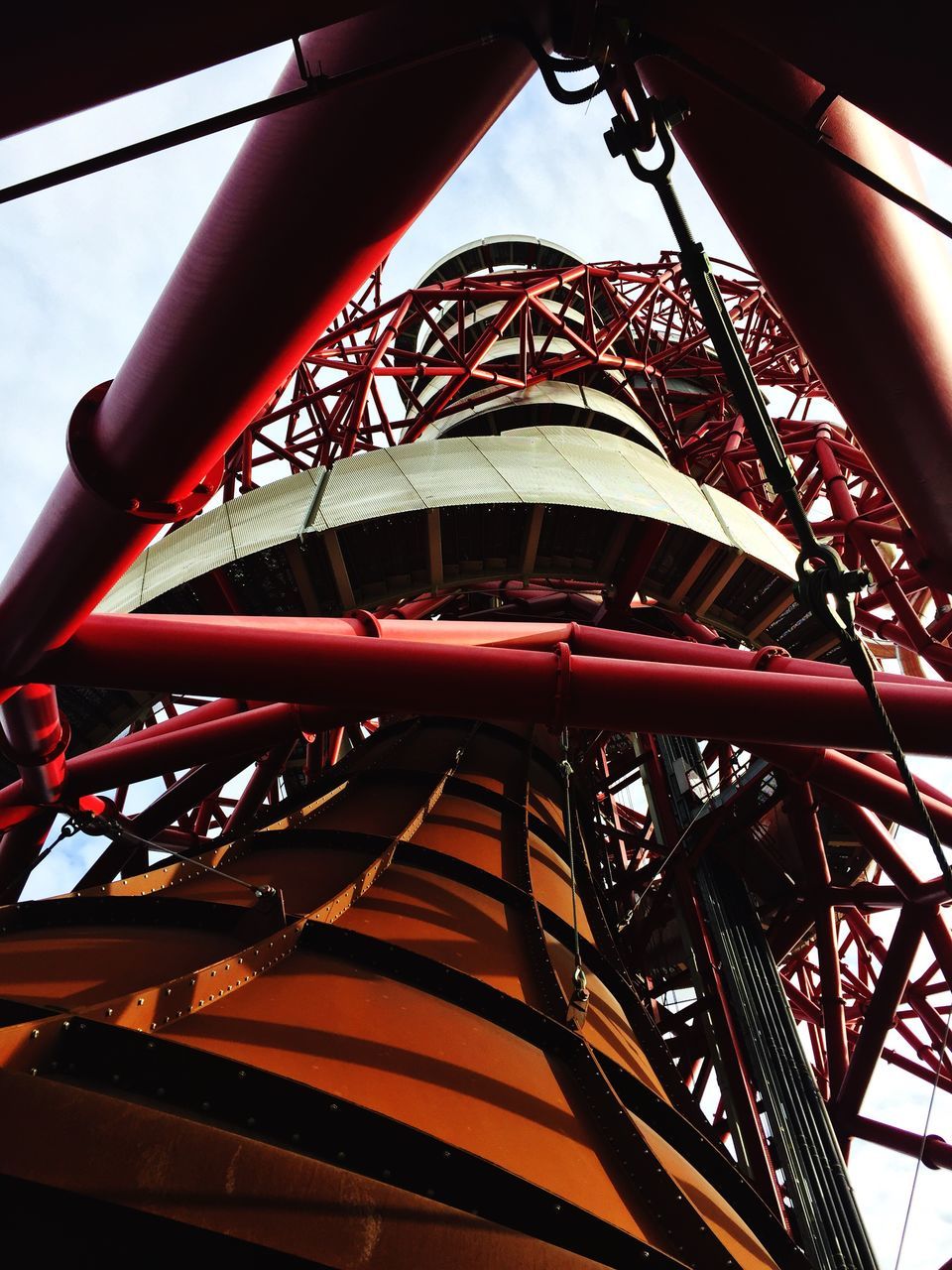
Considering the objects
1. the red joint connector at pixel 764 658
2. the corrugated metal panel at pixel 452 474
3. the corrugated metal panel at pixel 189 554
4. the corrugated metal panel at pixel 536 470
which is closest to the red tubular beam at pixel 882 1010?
the red joint connector at pixel 764 658

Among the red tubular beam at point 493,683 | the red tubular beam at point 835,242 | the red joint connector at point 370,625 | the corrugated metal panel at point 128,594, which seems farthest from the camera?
the corrugated metal panel at point 128,594

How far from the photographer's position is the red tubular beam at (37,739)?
6203 millimetres

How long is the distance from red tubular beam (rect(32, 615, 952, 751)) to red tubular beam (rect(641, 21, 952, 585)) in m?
1.81

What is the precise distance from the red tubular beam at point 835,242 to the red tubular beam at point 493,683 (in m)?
1.81

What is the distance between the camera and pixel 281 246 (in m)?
3.29

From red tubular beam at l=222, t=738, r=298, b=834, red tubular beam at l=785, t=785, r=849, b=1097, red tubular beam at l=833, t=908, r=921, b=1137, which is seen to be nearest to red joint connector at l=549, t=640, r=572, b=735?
red tubular beam at l=833, t=908, r=921, b=1137

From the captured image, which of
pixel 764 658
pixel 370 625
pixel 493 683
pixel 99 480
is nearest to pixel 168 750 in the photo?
pixel 370 625

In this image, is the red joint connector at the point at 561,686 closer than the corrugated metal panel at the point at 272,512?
Yes

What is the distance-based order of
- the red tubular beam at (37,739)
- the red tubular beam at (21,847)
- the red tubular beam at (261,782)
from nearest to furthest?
the red tubular beam at (37,739) → the red tubular beam at (21,847) → the red tubular beam at (261,782)

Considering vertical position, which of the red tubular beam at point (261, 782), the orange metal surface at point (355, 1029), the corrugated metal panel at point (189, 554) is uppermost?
the corrugated metal panel at point (189, 554)

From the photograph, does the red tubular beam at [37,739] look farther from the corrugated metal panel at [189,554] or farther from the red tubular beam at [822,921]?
the red tubular beam at [822,921]

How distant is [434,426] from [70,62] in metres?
22.2

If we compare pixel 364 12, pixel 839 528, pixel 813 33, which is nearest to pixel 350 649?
pixel 364 12

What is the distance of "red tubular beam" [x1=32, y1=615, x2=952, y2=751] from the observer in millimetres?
5227
